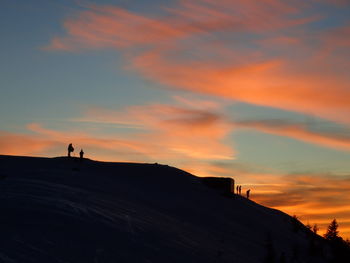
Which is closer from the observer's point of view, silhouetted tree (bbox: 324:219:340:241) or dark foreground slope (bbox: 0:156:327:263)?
dark foreground slope (bbox: 0:156:327:263)

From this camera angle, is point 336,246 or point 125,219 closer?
point 125,219

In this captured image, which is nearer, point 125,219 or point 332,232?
point 125,219

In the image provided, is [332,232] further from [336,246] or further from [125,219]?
[125,219]

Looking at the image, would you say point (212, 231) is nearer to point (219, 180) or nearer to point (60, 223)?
point (60, 223)

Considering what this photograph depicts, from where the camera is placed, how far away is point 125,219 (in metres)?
25.6

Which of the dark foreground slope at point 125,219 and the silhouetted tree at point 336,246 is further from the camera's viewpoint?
the silhouetted tree at point 336,246

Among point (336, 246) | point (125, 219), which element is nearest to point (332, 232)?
point (336, 246)

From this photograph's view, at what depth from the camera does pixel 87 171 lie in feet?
133

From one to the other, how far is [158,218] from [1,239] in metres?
12.2

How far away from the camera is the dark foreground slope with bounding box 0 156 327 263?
19.8 m

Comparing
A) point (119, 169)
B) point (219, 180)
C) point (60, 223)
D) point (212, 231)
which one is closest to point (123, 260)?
point (60, 223)

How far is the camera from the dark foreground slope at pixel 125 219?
65.0 feet

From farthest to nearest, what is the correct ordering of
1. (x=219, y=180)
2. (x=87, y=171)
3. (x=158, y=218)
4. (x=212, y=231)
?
(x=219, y=180) < (x=87, y=171) < (x=212, y=231) < (x=158, y=218)

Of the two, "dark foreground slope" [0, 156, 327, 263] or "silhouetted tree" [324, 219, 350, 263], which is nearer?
"dark foreground slope" [0, 156, 327, 263]
